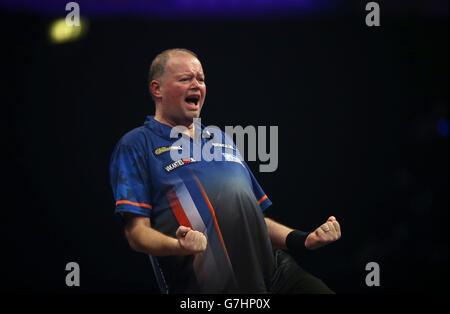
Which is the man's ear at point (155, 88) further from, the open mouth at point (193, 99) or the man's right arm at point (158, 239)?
the man's right arm at point (158, 239)

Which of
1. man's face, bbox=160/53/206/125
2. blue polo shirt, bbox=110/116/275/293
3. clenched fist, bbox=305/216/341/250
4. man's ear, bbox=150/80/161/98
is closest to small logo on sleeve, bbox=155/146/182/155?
blue polo shirt, bbox=110/116/275/293

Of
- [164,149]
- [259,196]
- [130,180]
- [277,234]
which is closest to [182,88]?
[164,149]

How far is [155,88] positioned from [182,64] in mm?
152

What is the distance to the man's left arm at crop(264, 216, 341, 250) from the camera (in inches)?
62.6

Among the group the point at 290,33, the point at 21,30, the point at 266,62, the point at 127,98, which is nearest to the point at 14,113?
the point at 21,30

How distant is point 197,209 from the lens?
160 centimetres

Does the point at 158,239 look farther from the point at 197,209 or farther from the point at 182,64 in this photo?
the point at 182,64

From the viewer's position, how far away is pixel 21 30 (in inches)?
97.4

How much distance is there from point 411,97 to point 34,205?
8.77 ft

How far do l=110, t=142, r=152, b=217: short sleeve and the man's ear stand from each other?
0.84 feet

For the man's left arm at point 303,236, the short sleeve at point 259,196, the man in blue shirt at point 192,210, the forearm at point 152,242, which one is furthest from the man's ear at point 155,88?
the man's left arm at point 303,236

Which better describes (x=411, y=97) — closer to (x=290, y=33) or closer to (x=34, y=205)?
(x=290, y=33)

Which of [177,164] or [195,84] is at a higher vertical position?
[195,84]

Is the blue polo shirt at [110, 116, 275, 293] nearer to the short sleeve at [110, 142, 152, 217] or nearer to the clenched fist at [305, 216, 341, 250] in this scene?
the short sleeve at [110, 142, 152, 217]
